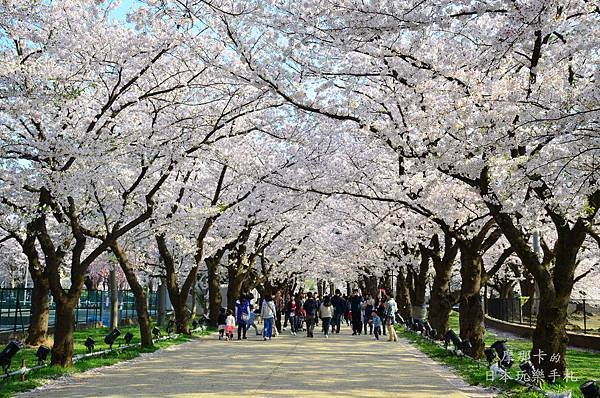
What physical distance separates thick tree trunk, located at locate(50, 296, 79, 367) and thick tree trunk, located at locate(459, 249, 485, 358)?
863 centimetres

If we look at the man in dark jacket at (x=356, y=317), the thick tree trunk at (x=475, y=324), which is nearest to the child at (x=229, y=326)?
the man in dark jacket at (x=356, y=317)

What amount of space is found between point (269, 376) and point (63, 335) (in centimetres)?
418

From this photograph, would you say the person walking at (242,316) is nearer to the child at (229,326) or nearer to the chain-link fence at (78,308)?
the child at (229,326)

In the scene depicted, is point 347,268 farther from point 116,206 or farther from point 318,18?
point 318,18

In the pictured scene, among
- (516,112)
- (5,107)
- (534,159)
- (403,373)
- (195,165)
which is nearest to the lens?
(534,159)

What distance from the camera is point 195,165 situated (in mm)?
19656

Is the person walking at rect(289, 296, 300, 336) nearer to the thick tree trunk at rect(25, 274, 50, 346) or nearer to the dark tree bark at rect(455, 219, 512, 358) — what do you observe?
the thick tree trunk at rect(25, 274, 50, 346)

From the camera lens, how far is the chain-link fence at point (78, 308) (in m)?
20.6

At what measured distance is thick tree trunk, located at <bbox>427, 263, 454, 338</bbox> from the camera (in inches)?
696

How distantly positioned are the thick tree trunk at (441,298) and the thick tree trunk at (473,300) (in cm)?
287

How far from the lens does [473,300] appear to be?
47.4 feet

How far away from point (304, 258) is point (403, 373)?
106 feet

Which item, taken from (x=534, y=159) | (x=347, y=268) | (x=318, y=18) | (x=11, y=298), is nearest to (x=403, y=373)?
(x=534, y=159)

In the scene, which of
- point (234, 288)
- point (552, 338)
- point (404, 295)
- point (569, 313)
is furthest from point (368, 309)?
point (552, 338)
